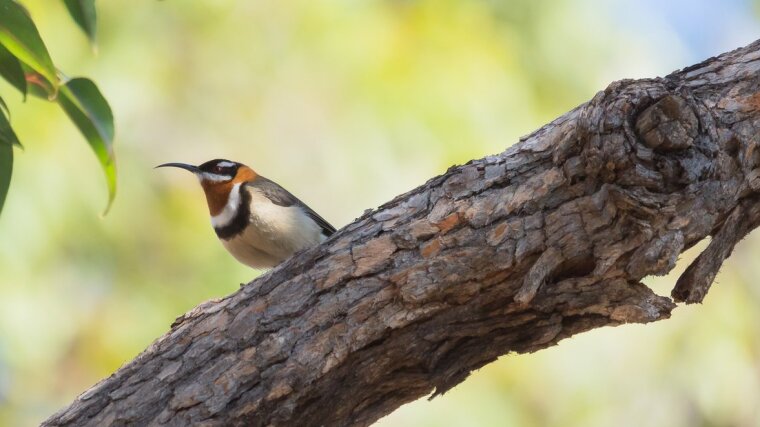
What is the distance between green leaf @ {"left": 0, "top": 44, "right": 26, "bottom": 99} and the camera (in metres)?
2.79

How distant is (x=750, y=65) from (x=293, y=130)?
394 cm

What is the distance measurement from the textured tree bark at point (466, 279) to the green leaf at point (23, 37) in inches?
41.7

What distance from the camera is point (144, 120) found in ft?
21.9

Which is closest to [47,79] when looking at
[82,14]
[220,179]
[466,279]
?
[82,14]

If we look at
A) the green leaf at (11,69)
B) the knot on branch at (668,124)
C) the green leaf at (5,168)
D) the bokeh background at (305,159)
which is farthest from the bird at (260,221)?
the knot on branch at (668,124)

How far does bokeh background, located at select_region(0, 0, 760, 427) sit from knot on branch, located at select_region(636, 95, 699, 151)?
10.3 ft

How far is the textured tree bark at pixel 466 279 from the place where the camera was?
9.64 ft

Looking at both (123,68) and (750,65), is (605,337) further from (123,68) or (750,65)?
(123,68)

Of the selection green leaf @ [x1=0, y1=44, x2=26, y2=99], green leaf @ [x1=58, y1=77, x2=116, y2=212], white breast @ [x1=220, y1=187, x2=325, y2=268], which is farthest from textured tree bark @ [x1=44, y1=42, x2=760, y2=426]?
white breast @ [x1=220, y1=187, x2=325, y2=268]

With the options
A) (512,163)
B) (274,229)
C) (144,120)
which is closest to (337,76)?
(144,120)

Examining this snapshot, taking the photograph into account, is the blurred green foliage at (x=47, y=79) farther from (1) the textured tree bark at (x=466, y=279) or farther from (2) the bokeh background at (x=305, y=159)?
(2) the bokeh background at (x=305, y=159)

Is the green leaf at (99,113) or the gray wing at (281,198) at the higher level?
the gray wing at (281,198)

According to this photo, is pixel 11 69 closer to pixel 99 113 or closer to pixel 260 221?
pixel 99 113

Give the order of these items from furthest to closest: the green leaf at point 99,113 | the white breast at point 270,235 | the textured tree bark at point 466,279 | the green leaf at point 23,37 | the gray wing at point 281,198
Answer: the gray wing at point 281,198
the white breast at point 270,235
the textured tree bark at point 466,279
the green leaf at point 99,113
the green leaf at point 23,37
